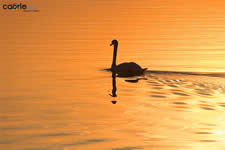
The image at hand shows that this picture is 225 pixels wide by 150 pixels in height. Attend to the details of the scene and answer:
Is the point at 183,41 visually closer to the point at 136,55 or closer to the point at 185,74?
the point at 136,55

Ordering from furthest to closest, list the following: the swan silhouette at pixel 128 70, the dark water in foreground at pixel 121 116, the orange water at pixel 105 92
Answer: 1. the swan silhouette at pixel 128 70
2. the orange water at pixel 105 92
3. the dark water in foreground at pixel 121 116

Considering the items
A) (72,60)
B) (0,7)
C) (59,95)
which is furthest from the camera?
(0,7)

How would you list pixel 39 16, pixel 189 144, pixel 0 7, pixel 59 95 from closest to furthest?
pixel 189 144 → pixel 59 95 → pixel 39 16 → pixel 0 7

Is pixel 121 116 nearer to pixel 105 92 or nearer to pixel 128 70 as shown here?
pixel 105 92

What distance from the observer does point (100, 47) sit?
1267 inches

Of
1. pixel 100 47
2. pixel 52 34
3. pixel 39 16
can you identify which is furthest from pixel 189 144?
pixel 39 16

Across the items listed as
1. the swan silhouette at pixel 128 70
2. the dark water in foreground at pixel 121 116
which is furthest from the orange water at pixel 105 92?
the swan silhouette at pixel 128 70

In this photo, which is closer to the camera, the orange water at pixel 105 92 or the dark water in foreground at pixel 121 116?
the dark water in foreground at pixel 121 116

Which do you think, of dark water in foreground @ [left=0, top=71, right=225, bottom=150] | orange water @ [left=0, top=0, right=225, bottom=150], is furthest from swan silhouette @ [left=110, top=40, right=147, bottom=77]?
dark water in foreground @ [left=0, top=71, right=225, bottom=150]

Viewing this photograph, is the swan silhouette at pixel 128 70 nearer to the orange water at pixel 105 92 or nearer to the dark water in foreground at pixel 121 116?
the orange water at pixel 105 92

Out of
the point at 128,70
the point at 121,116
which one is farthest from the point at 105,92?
the point at 121,116

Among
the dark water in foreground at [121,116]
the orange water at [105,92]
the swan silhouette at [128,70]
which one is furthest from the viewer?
the swan silhouette at [128,70]

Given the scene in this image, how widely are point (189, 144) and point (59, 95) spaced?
22.2 ft

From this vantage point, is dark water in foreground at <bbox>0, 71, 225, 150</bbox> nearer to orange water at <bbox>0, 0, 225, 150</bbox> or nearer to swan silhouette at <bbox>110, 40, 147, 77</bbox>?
orange water at <bbox>0, 0, 225, 150</bbox>
